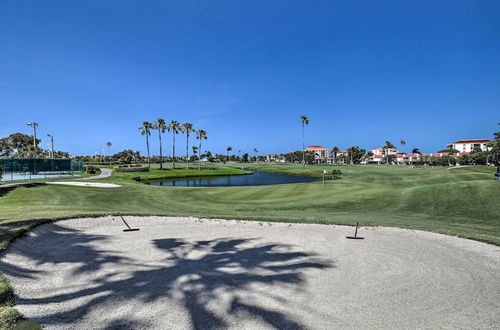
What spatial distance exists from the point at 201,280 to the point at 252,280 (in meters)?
1.35

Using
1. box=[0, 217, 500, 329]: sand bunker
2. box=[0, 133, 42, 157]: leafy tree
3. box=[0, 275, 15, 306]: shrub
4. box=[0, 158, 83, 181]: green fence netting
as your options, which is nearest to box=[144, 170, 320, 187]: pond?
box=[0, 158, 83, 181]: green fence netting

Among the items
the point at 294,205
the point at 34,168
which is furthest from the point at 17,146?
the point at 294,205

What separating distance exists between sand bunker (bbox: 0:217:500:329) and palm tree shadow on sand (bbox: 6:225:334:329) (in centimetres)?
3

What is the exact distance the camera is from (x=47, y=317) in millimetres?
4695

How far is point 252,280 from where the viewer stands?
254 inches

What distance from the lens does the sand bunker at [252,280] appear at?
4879 mm

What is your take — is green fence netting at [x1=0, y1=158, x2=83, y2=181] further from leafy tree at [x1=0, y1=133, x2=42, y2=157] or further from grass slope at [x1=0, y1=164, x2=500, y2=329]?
leafy tree at [x1=0, y1=133, x2=42, y2=157]

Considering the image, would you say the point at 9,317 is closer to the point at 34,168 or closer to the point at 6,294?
the point at 6,294

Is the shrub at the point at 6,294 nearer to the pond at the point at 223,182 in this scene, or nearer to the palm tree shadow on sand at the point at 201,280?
the palm tree shadow on sand at the point at 201,280

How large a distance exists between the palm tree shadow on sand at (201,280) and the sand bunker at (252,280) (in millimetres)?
29

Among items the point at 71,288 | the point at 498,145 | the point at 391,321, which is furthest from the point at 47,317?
the point at 498,145

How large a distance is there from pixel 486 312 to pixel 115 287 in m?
8.44

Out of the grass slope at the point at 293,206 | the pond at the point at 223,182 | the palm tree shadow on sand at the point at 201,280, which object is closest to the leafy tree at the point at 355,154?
the pond at the point at 223,182

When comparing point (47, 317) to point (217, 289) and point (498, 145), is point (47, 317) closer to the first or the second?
point (217, 289)
